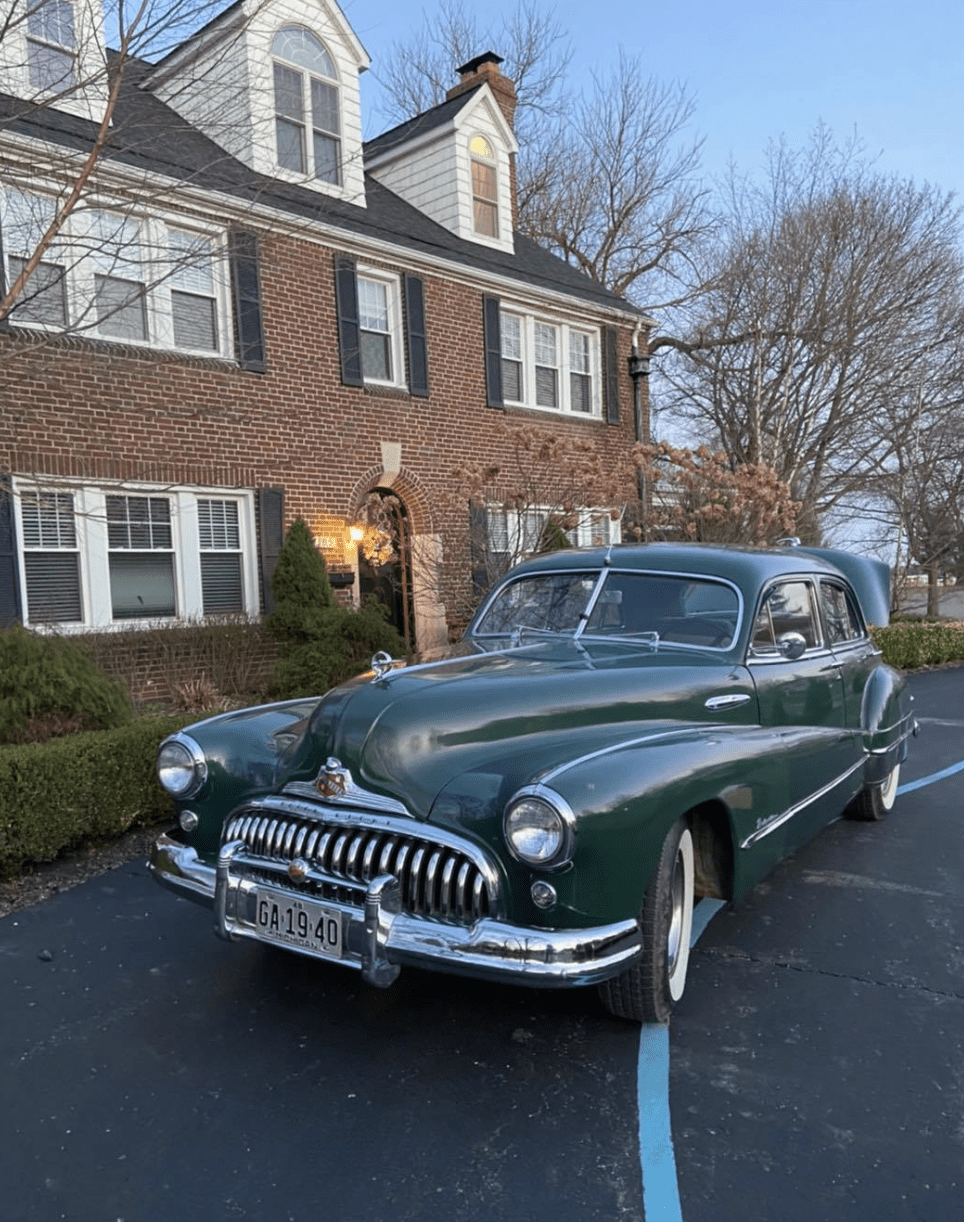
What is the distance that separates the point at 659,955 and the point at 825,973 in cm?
101

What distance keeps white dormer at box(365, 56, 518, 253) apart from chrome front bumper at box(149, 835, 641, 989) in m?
12.9

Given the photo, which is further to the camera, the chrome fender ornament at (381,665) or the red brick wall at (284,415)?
the red brick wall at (284,415)

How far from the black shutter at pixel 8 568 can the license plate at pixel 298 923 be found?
6594mm

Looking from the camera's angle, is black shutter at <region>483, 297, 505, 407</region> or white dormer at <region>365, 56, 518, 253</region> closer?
black shutter at <region>483, 297, 505, 407</region>

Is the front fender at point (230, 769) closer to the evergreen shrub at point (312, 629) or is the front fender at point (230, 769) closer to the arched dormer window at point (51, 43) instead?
the arched dormer window at point (51, 43)

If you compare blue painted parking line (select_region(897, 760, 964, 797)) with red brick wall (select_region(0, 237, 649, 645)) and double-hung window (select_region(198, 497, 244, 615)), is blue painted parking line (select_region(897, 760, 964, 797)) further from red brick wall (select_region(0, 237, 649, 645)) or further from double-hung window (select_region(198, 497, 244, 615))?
double-hung window (select_region(198, 497, 244, 615))

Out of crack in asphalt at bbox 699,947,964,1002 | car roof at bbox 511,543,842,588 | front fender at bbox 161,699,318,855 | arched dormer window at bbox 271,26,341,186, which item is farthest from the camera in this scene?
arched dormer window at bbox 271,26,341,186

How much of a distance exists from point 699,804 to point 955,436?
63.7 ft

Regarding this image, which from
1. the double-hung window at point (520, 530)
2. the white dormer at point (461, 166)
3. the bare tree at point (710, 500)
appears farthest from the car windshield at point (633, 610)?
the white dormer at point (461, 166)

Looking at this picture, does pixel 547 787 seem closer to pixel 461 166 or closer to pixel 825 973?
pixel 825 973

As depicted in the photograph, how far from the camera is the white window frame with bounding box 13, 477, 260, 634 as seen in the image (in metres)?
8.88

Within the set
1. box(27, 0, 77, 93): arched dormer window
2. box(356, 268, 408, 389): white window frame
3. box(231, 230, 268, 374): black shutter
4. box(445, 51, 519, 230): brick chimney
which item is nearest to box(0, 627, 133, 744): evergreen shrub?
box(27, 0, 77, 93): arched dormer window

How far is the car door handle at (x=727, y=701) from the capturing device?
3641mm

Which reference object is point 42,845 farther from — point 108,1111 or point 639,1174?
point 639,1174
